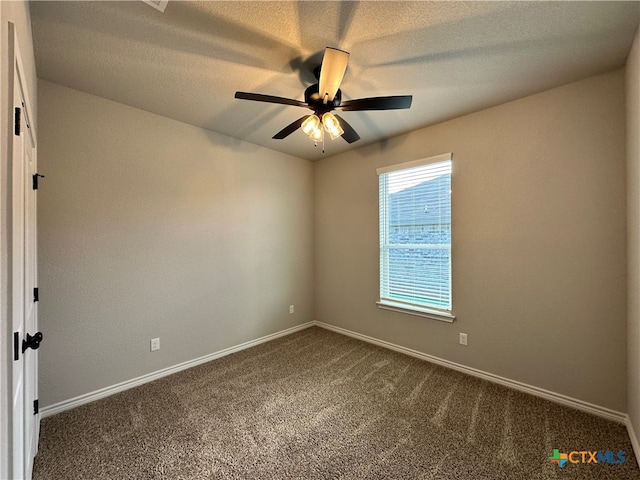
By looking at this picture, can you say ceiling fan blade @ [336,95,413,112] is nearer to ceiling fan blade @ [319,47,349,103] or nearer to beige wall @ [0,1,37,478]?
ceiling fan blade @ [319,47,349,103]

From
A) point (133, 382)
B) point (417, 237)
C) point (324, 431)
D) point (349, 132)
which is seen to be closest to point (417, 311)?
point (417, 237)

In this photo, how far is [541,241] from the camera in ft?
7.50

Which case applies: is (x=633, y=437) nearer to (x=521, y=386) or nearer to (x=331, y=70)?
(x=521, y=386)

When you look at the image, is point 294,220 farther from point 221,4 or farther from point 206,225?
point 221,4

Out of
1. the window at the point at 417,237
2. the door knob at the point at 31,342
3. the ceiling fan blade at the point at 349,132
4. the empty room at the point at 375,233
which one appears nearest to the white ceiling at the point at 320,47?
the empty room at the point at 375,233

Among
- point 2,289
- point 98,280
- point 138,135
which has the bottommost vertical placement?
point 98,280

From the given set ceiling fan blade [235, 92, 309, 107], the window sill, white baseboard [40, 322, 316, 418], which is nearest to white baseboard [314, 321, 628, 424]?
the window sill

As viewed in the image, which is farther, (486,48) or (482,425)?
(482,425)

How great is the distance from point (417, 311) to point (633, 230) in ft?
5.97

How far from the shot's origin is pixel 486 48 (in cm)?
176

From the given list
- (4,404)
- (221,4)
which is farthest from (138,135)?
(4,404)

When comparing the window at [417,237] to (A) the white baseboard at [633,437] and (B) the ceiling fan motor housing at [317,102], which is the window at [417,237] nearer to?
(A) the white baseboard at [633,437]

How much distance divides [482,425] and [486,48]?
2621mm

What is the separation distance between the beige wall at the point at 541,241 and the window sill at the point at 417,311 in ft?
0.24
